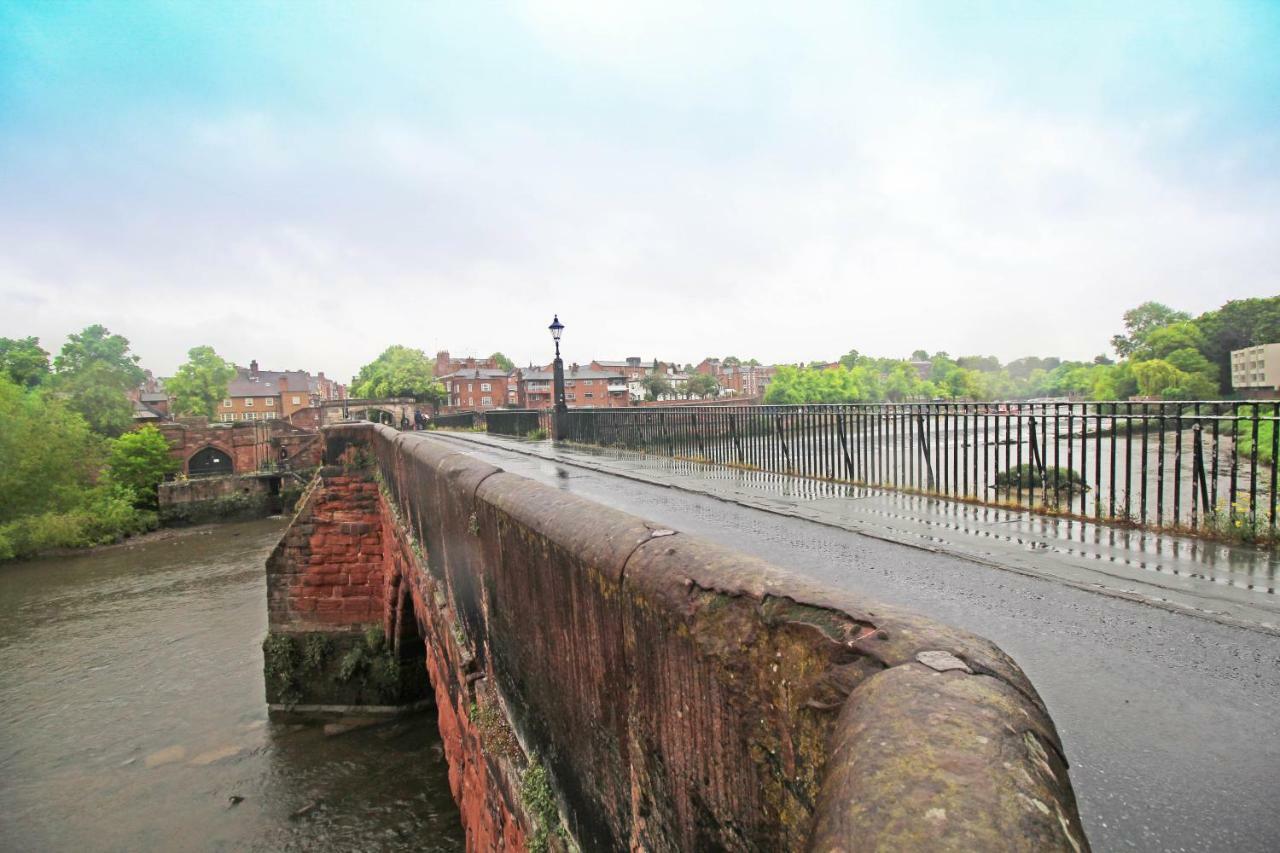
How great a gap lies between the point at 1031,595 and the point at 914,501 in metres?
3.71

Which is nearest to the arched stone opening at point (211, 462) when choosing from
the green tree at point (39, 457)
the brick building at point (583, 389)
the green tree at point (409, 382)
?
the green tree at point (39, 457)

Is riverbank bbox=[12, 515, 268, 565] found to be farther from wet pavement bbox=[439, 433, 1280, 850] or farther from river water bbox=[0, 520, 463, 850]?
wet pavement bbox=[439, 433, 1280, 850]

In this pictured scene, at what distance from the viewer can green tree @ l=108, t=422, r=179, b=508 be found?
1475 inches

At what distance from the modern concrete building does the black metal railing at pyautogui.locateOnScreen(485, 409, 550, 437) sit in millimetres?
19613

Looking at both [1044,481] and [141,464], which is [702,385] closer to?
[141,464]

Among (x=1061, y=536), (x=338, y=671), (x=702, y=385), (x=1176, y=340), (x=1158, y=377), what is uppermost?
(x=1176, y=340)

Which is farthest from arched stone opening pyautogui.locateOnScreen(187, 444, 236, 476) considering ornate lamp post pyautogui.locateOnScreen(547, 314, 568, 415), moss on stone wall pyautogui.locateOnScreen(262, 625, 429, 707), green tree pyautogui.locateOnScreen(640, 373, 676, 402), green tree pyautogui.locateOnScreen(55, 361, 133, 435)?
green tree pyautogui.locateOnScreen(640, 373, 676, 402)

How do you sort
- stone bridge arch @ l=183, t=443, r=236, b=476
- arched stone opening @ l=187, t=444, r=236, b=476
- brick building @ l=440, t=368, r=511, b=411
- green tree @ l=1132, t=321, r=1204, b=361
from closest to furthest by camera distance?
green tree @ l=1132, t=321, r=1204, b=361, stone bridge arch @ l=183, t=443, r=236, b=476, arched stone opening @ l=187, t=444, r=236, b=476, brick building @ l=440, t=368, r=511, b=411

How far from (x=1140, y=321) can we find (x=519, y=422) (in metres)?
63.1

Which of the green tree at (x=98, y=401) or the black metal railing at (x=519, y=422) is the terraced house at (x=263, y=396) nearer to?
the green tree at (x=98, y=401)

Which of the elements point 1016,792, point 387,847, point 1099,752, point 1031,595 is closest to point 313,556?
point 387,847

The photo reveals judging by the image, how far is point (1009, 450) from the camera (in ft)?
28.7

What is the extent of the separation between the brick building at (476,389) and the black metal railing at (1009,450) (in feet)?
247

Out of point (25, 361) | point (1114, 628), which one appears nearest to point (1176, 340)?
point (1114, 628)
